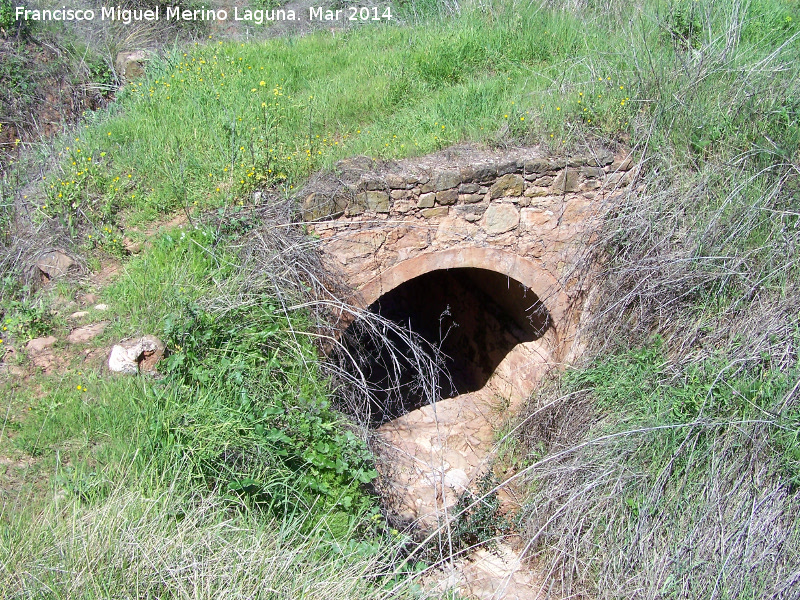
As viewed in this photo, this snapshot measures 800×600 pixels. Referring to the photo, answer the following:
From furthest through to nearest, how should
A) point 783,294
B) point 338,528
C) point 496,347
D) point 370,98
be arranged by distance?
point 496,347
point 370,98
point 783,294
point 338,528

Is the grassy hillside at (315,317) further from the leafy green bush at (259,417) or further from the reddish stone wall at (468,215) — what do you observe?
the reddish stone wall at (468,215)

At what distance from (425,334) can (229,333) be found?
4.95 meters

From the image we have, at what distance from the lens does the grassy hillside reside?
3.08 metres

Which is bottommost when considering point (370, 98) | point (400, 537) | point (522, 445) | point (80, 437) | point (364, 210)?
point (522, 445)

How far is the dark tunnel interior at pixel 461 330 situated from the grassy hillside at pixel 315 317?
842 mm

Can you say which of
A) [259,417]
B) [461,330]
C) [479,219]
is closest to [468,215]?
[479,219]

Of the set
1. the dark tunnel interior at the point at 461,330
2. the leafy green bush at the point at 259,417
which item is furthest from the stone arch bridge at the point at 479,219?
the leafy green bush at the point at 259,417

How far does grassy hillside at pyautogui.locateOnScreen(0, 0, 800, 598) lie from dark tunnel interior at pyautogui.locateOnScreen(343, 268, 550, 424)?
0.84m

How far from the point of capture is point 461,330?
762 cm

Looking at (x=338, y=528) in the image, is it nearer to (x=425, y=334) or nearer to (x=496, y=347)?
Answer: (x=496, y=347)

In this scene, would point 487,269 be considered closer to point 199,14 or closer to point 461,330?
point 461,330

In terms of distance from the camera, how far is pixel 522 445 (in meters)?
5.38

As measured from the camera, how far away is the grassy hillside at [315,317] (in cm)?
308

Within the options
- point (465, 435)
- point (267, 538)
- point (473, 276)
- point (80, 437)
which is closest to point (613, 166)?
point (473, 276)
